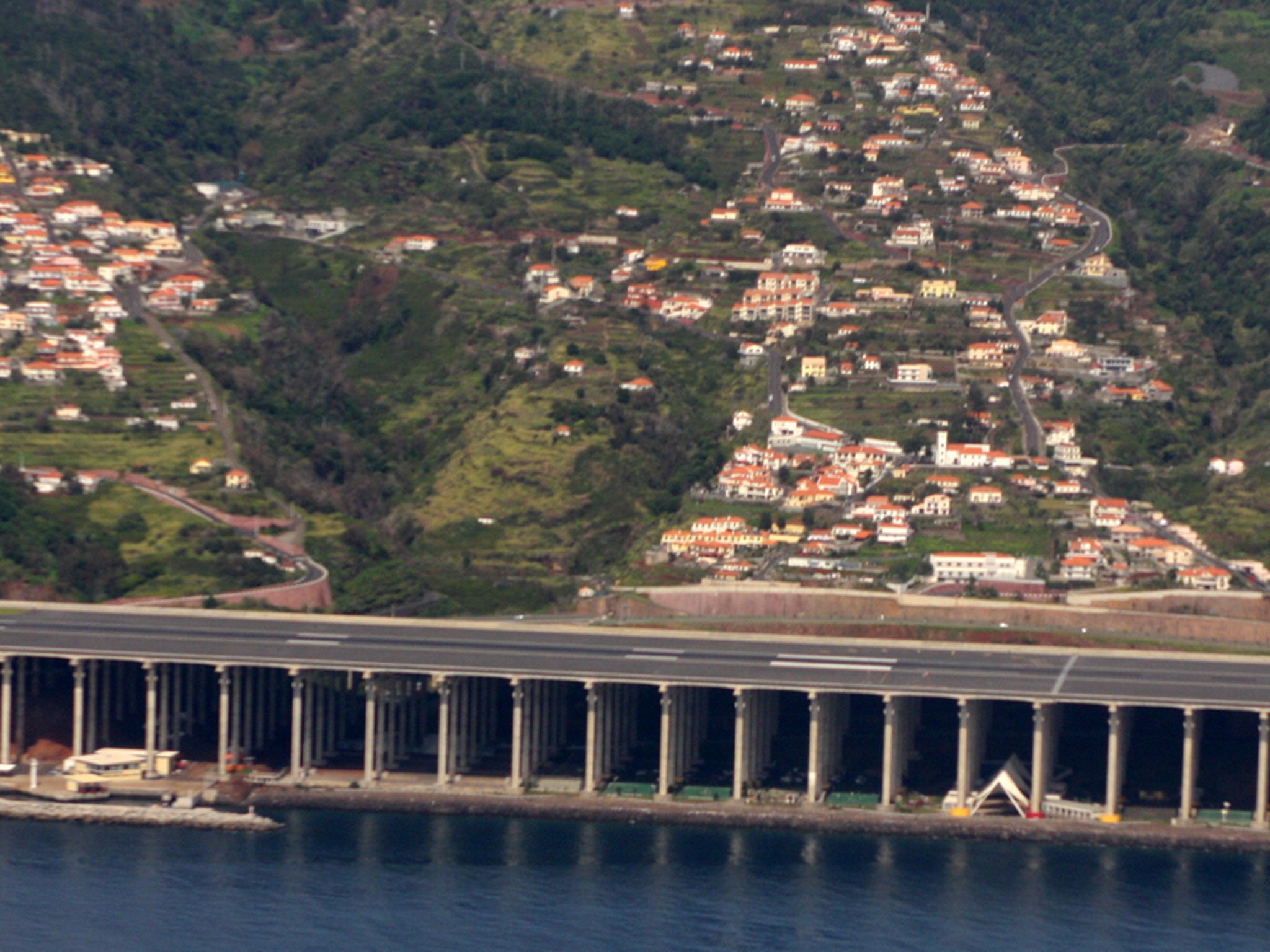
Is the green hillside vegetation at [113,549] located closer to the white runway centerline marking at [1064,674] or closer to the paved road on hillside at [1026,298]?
the white runway centerline marking at [1064,674]

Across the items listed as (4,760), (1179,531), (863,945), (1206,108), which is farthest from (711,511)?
(1206,108)

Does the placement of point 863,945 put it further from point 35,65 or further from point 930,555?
point 35,65

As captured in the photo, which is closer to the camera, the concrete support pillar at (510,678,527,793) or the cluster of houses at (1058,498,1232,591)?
the concrete support pillar at (510,678,527,793)

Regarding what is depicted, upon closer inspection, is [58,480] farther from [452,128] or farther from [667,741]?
[452,128]

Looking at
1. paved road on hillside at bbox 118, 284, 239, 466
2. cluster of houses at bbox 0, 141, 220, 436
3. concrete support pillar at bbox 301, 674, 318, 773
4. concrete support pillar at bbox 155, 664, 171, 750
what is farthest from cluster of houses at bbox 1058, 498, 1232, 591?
cluster of houses at bbox 0, 141, 220, 436

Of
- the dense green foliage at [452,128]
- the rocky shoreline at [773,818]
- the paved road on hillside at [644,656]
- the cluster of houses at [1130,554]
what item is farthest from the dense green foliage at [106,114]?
the rocky shoreline at [773,818]

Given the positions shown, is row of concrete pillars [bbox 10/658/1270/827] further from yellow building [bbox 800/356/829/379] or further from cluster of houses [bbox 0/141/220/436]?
yellow building [bbox 800/356/829/379]
